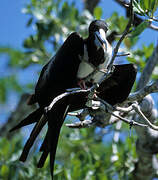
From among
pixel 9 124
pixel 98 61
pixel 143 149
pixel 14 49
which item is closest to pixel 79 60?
pixel 98 61

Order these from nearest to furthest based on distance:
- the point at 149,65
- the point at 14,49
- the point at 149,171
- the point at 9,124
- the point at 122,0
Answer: the point at 122,0 < the point at 149,65 < the point at 149,171 < the point at 9,124 < the point at 14,49

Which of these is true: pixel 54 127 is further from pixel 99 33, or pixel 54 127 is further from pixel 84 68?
pixel 99 33

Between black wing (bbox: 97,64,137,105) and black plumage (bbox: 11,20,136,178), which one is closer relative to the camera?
black plumage (bbox: 11,20,136,178)

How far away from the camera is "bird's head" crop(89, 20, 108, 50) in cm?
330

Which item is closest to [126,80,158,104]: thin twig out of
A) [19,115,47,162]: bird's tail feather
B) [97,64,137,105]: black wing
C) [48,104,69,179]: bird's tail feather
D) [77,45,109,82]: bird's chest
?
[97,64,137,105]: black wing

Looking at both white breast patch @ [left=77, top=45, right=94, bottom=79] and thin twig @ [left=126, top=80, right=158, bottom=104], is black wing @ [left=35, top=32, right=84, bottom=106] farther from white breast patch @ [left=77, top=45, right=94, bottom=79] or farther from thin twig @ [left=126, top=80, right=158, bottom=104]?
thin twig @ [left=126, top=80, right=158, bottom=104]

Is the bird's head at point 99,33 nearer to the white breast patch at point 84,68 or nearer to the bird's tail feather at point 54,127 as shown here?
the white breast patch at point 84,68

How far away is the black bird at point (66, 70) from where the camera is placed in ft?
10.8

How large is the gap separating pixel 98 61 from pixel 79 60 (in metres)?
0.17

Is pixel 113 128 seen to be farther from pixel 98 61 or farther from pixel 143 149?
pixel 98 61

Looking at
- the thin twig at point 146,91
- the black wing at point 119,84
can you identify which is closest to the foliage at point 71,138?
the black wing at point 119,84

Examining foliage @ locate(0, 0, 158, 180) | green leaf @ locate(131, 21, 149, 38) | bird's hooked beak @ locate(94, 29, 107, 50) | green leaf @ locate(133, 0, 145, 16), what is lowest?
foliage @ locate(0, 0, 158, 180)

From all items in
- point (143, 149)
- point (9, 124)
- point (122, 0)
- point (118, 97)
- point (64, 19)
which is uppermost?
point (122, 0)

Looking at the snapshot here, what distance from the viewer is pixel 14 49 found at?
731cm
